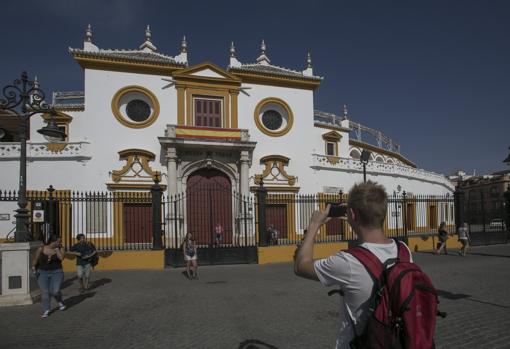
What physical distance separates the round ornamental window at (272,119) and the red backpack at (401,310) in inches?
811

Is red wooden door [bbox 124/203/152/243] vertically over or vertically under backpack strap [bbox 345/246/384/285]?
under

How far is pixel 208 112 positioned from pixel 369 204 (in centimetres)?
1945

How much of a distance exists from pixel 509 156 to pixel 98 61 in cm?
2028

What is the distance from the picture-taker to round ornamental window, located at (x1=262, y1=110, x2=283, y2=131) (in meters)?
22.3

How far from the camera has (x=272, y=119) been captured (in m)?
22.4

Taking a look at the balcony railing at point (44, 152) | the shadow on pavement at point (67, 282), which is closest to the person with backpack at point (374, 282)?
the shadow on pavement at point (67, 282)

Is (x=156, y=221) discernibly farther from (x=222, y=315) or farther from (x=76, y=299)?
(x=222, y=315)

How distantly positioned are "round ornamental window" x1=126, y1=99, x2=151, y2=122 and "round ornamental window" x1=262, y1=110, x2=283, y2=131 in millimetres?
6844

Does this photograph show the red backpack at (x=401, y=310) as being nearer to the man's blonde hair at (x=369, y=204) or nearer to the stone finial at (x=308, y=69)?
the man's blonde hair at (x=369, y=204)

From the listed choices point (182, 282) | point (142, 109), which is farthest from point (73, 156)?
point (182, 282)

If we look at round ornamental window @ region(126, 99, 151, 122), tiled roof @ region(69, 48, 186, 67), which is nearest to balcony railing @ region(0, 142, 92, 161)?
round ornamental window @ region(126, 99, 151, 122)

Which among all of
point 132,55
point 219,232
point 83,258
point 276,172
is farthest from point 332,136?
point 83,258

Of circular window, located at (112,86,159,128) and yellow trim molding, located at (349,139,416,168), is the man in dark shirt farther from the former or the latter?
yellow trim molding, located at (349,139,416,168)

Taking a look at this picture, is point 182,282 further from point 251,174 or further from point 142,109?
point 142,109
